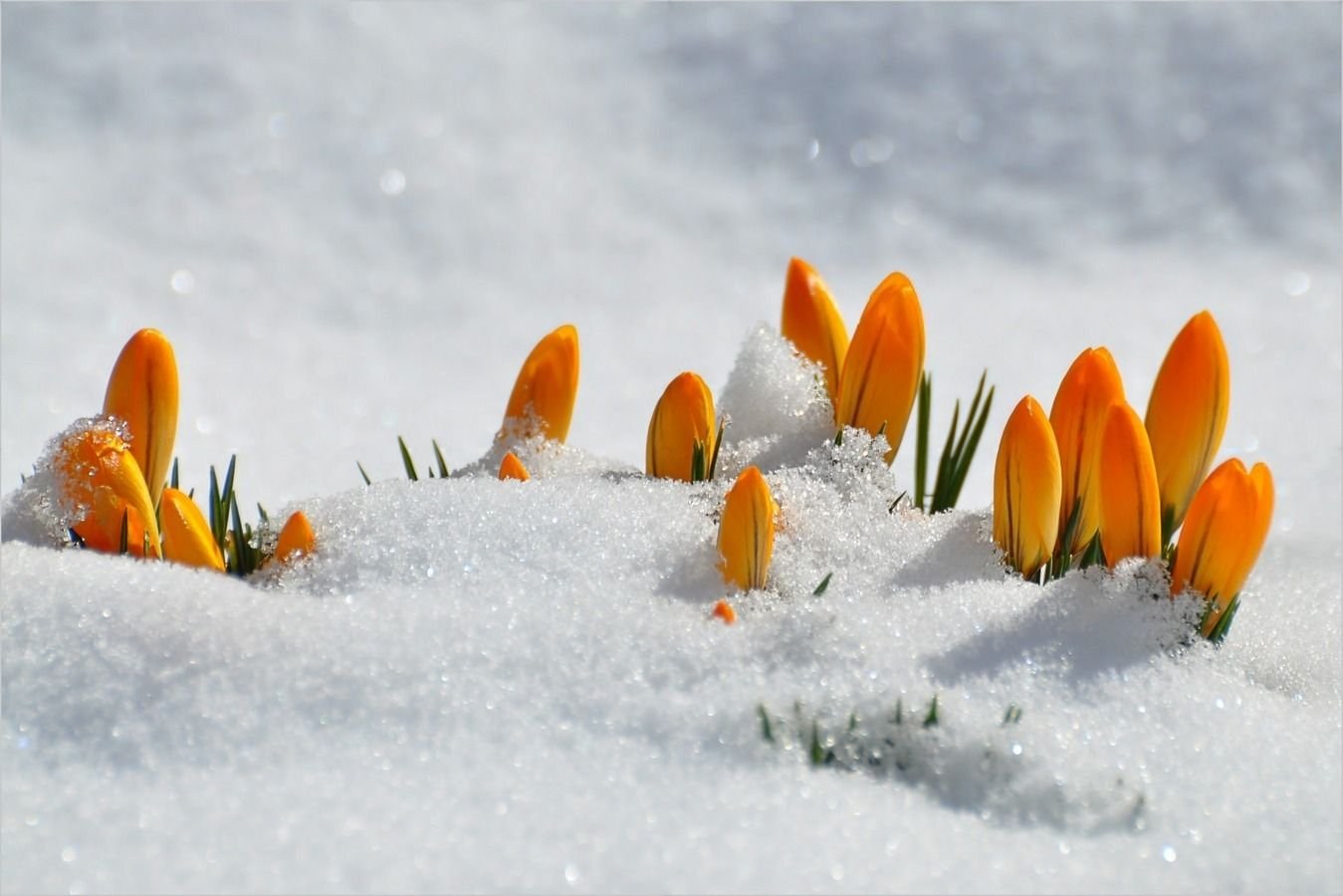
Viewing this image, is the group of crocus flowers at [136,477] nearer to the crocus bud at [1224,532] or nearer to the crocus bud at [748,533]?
the crocus bud at [748,533]

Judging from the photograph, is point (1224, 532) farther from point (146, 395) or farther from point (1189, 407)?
point (146, 395)

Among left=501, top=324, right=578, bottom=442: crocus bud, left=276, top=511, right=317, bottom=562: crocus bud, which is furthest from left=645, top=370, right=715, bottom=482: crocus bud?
left=276, top=511, right=317, bottom=562: crocus bud

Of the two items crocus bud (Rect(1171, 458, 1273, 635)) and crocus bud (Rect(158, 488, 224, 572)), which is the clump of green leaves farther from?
crocus bud (Rect(158, 488, 224, 572))

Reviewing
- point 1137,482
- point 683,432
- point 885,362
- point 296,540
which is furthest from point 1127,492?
point 296,540

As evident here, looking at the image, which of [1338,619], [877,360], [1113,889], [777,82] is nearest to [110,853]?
[1113,889]

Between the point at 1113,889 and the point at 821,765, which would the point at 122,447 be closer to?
the point at 821,765

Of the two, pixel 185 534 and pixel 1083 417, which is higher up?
pixel 1083 417
